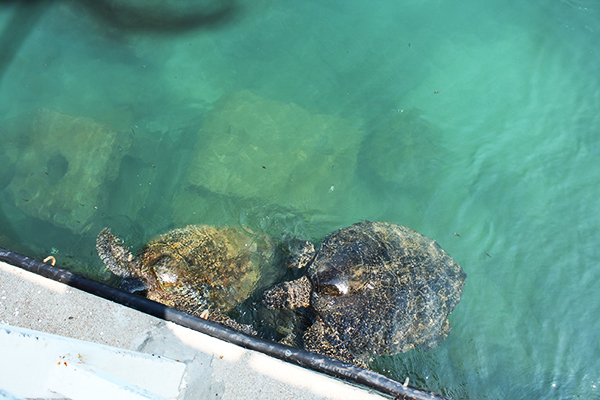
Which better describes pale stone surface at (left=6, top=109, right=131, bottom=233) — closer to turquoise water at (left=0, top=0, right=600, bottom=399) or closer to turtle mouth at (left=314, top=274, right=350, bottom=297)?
turquoise water at (left=0, top=0, right=600, bottom=399)

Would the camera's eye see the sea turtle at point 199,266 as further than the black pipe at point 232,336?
Yes

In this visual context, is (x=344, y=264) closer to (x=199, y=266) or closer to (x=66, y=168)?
(x=199, y=266)

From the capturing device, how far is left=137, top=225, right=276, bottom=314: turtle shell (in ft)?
11.6

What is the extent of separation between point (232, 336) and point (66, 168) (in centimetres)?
380

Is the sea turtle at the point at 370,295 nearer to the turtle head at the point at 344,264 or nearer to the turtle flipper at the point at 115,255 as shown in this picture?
the turtle head at the point at 344,264

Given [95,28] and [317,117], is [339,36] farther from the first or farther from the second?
[95,28]

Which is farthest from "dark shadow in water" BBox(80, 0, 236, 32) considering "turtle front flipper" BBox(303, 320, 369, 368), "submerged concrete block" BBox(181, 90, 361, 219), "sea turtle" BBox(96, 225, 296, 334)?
"turtle front flipper" BBox(303, 320, 369, 368)

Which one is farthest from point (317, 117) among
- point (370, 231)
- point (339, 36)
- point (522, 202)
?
point (522, 202)

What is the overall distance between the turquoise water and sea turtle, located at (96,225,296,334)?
0.96 feet

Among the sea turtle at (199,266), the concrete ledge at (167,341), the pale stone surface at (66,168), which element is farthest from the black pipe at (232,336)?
the pale stone surface at (66,168)

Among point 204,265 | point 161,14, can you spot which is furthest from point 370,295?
point 161,14

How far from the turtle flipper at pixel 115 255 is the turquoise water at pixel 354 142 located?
0.55 ft

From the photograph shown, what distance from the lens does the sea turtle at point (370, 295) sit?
345 centimetres

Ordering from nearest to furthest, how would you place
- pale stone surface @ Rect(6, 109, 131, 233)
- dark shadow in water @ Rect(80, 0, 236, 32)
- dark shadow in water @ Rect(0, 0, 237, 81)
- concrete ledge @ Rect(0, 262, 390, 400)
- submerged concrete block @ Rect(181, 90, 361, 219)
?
concrete ledge @ Rect(0, 262, 390, 400)
pale stone surface @ Rect(6, 109, 131, 233)
submerged concrete block @ Rect(181, 90, 361, 219)
dark shadow in water @ Rect(0, 0, 237, 81)
dark shadow in water @ Rect(80, 0, 236, 32)
